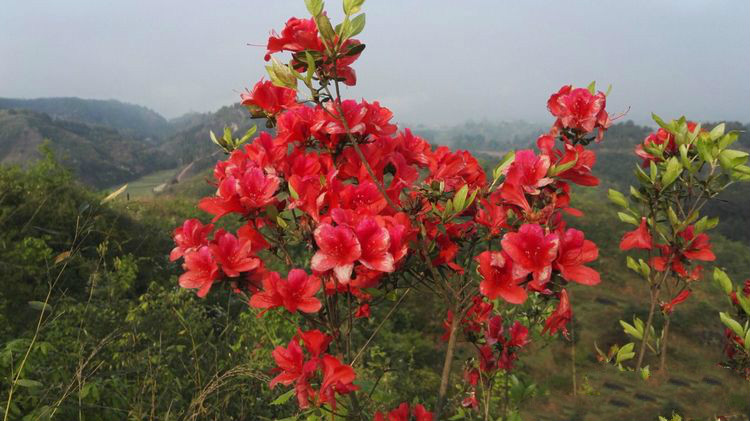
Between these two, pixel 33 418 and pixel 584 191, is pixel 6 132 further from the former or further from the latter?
pixel 33 418

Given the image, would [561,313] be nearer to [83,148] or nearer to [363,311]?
[363,311]

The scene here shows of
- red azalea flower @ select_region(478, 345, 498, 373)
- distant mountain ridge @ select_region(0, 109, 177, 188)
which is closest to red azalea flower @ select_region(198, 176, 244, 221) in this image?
red azalea flower @ select_region(478, 345, 498, 373)

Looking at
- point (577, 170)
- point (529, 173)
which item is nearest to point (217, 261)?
point (529, 173)

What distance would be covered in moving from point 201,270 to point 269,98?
2.34 feet

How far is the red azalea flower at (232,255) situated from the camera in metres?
1.39

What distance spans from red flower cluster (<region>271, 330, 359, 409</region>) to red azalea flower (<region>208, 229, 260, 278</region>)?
0.99 ft

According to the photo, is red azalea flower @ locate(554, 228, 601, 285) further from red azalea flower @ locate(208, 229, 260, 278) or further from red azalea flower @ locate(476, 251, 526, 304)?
red azalea flower @ locate(208, 229, 260, 278)

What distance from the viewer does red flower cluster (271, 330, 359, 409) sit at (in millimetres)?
1342

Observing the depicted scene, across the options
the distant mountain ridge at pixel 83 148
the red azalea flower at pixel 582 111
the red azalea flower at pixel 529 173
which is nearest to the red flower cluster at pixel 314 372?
the red azalea flower at pixel 529 173

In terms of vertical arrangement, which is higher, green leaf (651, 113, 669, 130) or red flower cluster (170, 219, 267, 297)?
green leaf (651, 113, 669, 130)

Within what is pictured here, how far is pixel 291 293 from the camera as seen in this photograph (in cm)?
141

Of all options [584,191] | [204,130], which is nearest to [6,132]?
[204,130]

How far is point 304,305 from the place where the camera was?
4.58ft

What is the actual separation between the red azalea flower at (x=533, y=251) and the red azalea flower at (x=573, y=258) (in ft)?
0.23
